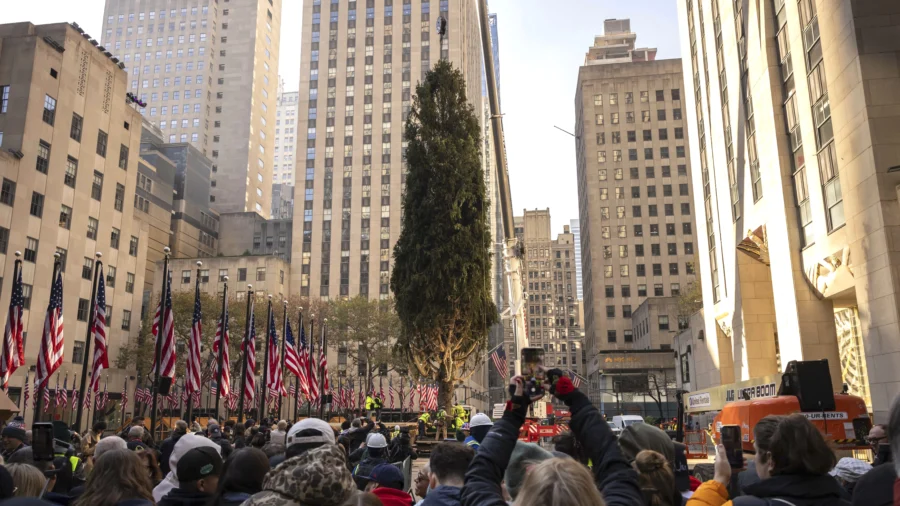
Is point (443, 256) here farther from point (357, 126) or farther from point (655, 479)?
point (357, 126)

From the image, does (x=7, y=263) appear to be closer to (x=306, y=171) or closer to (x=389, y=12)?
(x=306, y=171)

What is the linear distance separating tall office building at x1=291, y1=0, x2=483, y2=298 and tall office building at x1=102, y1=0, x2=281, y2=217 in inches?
1283

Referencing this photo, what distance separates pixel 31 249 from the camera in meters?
50.1

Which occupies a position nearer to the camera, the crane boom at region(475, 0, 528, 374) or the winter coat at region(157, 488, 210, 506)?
the winter coat at region(157, 488, 210, 506)

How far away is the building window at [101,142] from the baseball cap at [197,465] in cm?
6057

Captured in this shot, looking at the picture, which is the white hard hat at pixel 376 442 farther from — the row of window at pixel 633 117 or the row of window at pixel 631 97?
the row of window at pixel 631 97

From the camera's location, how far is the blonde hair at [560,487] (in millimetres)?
2672

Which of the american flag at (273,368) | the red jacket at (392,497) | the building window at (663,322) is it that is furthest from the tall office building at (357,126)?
the red jacket at (392,497)

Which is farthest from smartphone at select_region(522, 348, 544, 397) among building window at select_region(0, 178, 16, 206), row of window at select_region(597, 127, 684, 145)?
row of window at select_region(597, 127, 684, 145)

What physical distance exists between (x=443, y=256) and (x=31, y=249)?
34633mm

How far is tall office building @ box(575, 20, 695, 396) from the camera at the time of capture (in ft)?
358

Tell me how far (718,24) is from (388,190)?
238 ft

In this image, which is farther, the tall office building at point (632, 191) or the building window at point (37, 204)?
the tall office building at point (632, 191)

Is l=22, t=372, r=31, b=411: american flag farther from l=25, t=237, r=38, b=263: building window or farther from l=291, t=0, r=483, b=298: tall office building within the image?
l=291, t=0, r=483, b=298: tall office building
